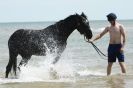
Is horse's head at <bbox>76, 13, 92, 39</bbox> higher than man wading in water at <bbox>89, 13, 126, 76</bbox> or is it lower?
higher

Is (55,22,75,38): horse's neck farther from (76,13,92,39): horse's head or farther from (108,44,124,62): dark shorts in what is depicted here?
(108,44,124,62): dark shorts

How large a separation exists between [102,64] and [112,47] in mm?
4607

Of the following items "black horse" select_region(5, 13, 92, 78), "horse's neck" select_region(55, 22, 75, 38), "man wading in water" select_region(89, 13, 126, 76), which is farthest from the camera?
"horse's neck" select_region(55, 22, 75, 38)

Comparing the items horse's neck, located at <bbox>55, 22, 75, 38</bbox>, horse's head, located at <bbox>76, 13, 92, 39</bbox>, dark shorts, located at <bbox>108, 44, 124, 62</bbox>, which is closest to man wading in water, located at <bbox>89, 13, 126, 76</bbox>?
dark shorts, located at <bbox>108, 44, 124, 62</bbox>

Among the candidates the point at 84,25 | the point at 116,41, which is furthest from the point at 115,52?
the point at 84,25

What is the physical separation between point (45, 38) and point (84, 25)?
1.03 metres

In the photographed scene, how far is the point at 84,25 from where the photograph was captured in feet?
36.3

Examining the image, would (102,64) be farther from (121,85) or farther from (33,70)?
(121,85)

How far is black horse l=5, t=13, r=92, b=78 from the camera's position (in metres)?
11.0

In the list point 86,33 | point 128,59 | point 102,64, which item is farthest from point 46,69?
point 128,59

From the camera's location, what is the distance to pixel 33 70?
11570mm

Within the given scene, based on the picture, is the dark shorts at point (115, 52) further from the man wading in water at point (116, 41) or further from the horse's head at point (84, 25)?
the horse's head at point (84, 25)

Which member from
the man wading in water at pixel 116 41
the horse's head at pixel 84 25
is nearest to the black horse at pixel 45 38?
the horse's head at pixel 84 25

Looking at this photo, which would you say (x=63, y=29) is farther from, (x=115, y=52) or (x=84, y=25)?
(x=115, y=52)
